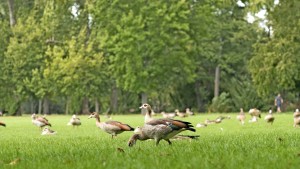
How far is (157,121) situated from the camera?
38.5ft

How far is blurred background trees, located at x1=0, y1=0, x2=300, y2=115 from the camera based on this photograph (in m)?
51.8

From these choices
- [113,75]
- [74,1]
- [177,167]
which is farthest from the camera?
[74,1]

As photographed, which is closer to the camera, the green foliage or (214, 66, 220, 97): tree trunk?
the green foliage

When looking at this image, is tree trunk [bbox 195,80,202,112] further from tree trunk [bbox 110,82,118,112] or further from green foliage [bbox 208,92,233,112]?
tree trunk [bbox 110,82,118,112]

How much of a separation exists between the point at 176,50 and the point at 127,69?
18.4 ft

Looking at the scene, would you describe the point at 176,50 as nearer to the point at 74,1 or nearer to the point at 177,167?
the point at 74,1

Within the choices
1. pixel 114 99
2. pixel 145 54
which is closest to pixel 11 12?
pixel 114 99

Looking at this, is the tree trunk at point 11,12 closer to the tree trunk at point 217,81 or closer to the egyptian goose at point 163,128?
the tree trunk at point 217,81

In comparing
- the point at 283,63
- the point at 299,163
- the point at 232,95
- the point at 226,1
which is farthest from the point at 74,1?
the point at 299,163

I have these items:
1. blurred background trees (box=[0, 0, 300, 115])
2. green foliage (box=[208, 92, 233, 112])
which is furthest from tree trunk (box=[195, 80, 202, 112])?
green foliage (box=[208, 92, 233, 112])

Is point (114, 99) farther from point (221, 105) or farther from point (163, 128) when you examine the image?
point (163, 128)

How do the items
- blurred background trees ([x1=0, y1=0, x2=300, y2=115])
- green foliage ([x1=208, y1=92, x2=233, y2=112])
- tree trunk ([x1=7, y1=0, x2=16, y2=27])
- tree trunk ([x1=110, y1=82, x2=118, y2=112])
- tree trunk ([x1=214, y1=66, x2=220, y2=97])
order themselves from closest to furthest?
blurred background trees ([x1=0, y1=0, x2=300, y2=115]) → green foliage ([x1=208, y1=92, x2=233, y2=112]) → tree trunk ([x1=110, y1=82, x2=118, y2=112]) → tree trunk ([x1=214, y1=66, x2=220, y2=97]) → tree trunk ([x1=7, y1=0, x2=16, y2=27])

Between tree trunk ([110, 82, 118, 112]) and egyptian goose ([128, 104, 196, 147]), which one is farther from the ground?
tree trunk ([110, 82, 118, 112])

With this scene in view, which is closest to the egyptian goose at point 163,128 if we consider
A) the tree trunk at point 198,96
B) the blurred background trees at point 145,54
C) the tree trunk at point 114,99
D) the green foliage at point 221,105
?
the blurred background trees at point 145,54
